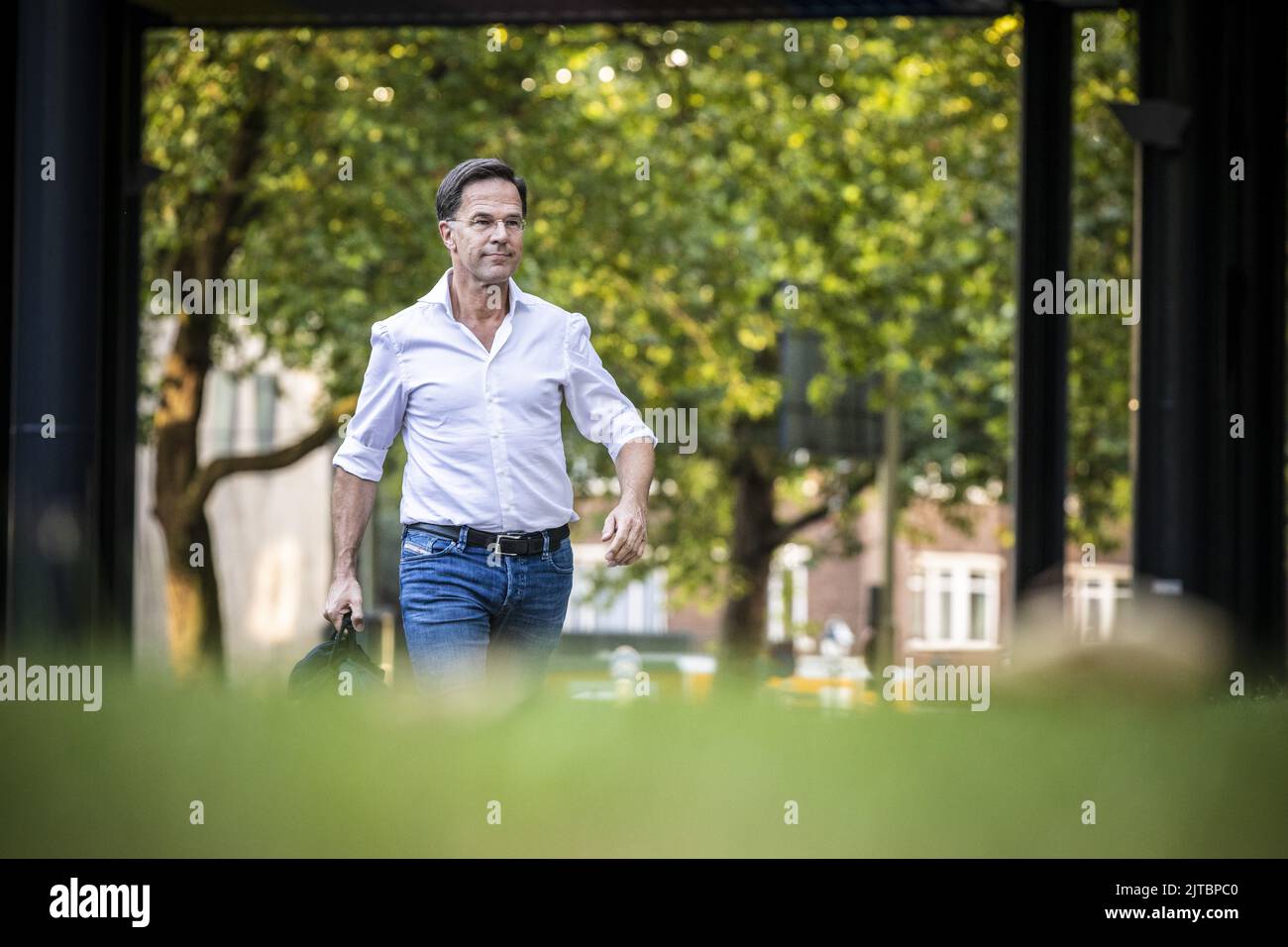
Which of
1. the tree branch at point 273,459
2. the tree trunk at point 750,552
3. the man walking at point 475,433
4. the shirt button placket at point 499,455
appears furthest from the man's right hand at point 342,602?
the tree trunk at point 750,552

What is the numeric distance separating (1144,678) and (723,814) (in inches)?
139

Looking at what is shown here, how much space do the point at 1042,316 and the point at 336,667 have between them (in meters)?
6.68

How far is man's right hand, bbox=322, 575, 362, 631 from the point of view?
4.30m

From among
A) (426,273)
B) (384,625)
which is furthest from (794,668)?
(426,273)

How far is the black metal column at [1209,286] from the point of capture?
9047 mm

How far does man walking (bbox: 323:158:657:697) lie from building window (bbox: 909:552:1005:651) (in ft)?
114

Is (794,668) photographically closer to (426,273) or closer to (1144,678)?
(426,273)

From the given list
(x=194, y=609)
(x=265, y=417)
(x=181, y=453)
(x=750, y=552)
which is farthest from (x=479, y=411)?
(x=265, y=417)

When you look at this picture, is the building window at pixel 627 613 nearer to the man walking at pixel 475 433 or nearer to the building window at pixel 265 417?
the building window at pixel 265 417

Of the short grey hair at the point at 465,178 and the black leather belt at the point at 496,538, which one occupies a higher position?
the short grey hair at the point at 465,178

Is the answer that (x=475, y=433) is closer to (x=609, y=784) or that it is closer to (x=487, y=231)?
(x=487, y=231)

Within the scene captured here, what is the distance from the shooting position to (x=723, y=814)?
506 cm

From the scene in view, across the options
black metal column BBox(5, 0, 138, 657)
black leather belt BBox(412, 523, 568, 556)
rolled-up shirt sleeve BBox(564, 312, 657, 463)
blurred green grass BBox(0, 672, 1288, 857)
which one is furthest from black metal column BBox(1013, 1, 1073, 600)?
black leather belt BBox(412, 523, 568, 556)

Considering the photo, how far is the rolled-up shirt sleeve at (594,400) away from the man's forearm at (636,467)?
0.02m
